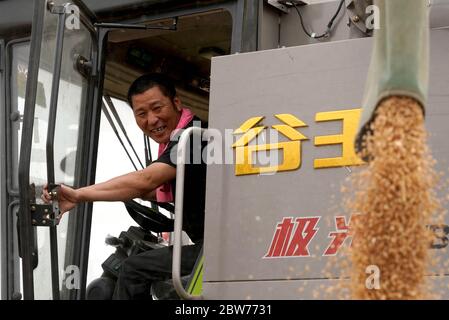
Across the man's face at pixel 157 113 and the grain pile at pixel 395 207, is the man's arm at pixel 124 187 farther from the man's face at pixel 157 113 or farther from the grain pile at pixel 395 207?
the grain pile at pixel 395 207

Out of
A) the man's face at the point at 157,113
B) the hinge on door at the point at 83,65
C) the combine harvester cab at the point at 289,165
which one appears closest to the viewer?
the combine harvester cab at the point at 289,165

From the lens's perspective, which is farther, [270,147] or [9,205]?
[9,205]

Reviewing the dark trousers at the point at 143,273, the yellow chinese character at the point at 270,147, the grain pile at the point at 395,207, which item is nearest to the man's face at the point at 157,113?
the dark trousers at the point at 143,273

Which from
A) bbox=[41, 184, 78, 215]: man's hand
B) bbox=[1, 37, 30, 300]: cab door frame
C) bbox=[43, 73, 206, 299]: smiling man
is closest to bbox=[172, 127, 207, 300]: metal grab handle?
bbox=[43, 73, 206, 299]: smiling man

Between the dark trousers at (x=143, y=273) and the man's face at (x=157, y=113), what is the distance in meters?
0.55

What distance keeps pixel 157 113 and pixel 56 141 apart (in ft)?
1.75

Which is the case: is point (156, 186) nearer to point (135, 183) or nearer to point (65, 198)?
point (135, 183)

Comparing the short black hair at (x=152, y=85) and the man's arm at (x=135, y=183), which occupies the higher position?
the short black hair at (x=152, y=85)

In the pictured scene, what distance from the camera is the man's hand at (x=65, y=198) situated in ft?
14.8

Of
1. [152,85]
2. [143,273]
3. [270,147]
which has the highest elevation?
[152,85]

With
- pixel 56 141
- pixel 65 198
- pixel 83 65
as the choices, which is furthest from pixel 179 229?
pixel 83 65

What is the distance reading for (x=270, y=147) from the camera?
4.11 metres

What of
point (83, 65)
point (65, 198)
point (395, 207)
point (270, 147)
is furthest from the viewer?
point (83, 65)

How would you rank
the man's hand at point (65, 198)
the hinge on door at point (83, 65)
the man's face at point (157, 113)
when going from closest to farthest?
the man's hand at point (65, 198)
the hinge on door at point (83, 65)
the man's face at point (157, 113)
